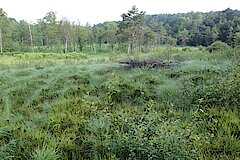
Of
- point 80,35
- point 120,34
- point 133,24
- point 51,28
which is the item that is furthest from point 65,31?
Answer: point 133,24

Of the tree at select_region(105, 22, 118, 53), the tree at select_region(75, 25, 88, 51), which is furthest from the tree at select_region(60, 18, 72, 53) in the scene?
the tree at select_region(105, 22, 118, 53)

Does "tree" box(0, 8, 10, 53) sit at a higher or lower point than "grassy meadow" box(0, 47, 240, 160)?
higher

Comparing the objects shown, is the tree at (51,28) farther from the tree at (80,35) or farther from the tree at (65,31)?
the tree at (80,35)

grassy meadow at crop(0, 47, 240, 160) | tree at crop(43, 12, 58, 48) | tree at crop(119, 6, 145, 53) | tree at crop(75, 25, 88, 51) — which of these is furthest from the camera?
tree at crop(75, 25, 88, 51)

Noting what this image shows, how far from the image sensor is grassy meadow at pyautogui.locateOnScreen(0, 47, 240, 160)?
2701 millimetres

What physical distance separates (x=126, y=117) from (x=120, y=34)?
31804 mm

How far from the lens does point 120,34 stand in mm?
34500

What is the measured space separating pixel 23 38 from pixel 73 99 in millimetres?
44949

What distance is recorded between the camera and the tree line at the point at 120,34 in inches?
1262

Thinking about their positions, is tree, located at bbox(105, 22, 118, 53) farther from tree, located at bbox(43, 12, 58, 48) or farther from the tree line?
tree, located at bbox(43, 12, 58, 48)

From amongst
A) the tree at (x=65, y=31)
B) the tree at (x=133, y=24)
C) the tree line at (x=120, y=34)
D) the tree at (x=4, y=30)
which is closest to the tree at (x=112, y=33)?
the tree line at (x=120, y=34)

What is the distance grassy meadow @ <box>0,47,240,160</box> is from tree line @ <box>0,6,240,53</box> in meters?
24.3

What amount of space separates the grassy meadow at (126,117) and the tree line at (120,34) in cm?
2428

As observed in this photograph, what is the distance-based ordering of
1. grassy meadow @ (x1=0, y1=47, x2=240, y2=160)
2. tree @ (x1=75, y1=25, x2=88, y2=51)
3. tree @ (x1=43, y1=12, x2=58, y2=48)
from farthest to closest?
tree @ (x1=75, y1=25, x2=88, y2=51) < tree @ (x1=43, y1=12, x2=58, y2=48) < grassy meadow @ (x1=0, y1=47, x2=240, y2=160)
